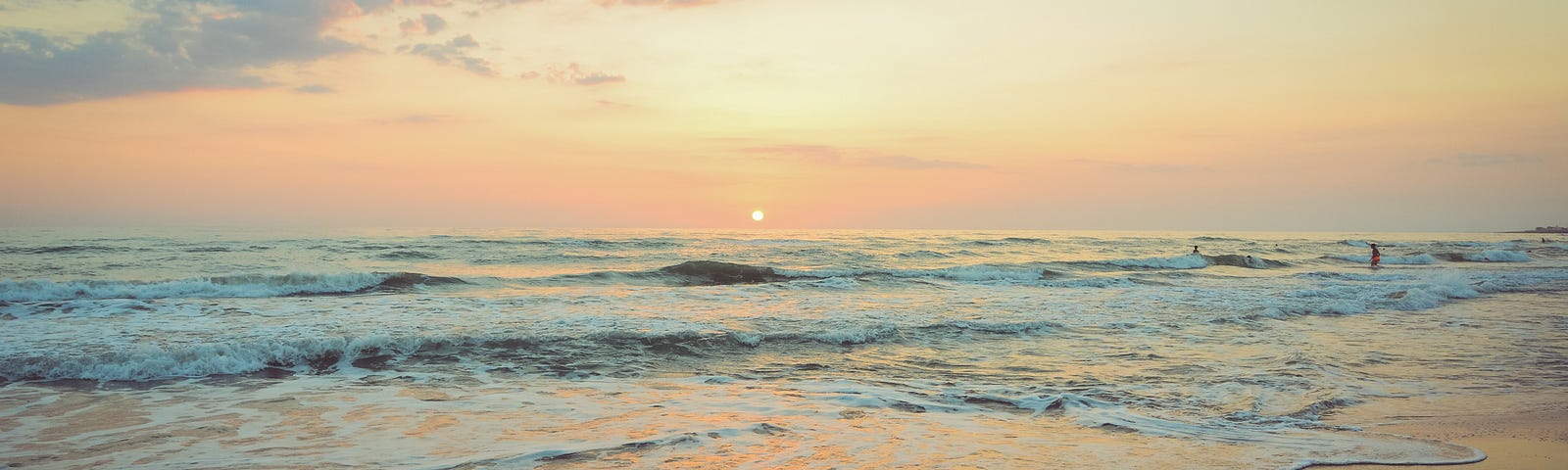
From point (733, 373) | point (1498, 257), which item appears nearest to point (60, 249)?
point (733, 373)

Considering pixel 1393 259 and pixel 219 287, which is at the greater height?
pixel 219 287

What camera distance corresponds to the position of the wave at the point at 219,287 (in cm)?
1878

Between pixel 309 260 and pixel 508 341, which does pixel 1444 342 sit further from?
pixel 309 260

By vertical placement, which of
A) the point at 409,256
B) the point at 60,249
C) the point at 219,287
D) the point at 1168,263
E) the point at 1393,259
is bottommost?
the point at 1393,259

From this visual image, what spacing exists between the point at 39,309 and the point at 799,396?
17063mm

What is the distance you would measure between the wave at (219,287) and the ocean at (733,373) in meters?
0.16

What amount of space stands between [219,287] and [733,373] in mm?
17834

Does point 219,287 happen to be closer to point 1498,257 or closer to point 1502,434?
point 1502,434

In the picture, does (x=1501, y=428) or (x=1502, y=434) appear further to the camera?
(x=1501, y=428)

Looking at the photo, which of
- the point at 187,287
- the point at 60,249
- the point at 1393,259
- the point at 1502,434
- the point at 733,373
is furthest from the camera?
the point at 1393,259

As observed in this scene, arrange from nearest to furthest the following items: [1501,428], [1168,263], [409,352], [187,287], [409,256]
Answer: [1501,428], [409,352], [187,287], [409,256], [1168,263]

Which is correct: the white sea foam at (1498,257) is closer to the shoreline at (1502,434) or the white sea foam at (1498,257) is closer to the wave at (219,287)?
the shoreline at (1502,434)

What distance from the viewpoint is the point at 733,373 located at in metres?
10.2

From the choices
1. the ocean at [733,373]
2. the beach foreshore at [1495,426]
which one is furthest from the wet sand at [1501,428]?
the ocean at [733,373]
